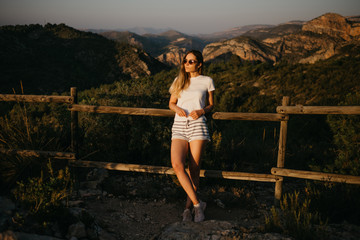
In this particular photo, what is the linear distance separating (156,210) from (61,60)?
56749 mm

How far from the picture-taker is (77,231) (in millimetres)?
2729

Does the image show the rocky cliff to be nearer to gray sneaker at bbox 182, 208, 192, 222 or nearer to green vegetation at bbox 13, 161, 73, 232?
gray sneaker at bbox 182, 208, 192, 222

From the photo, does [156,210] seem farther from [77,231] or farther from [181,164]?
[77,231]

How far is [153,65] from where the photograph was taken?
56250 millimetres

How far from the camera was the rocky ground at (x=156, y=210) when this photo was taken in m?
2.81

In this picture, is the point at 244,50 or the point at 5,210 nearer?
the point at 5,210

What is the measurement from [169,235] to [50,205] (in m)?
1.42

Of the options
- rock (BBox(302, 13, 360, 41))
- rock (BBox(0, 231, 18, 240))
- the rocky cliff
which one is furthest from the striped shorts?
rock (BBox(302, 13, 360, 41))

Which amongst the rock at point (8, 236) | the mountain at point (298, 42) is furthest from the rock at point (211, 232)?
the mountain at point (298, 42)

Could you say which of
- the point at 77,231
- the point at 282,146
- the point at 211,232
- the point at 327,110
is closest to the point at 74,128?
the point at 77,231

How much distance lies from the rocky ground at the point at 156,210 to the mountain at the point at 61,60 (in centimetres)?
4034

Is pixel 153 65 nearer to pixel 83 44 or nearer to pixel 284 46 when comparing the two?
pixel 83 44

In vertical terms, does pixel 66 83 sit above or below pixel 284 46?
below

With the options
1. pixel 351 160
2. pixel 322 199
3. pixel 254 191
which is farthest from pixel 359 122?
pixel 254 191
